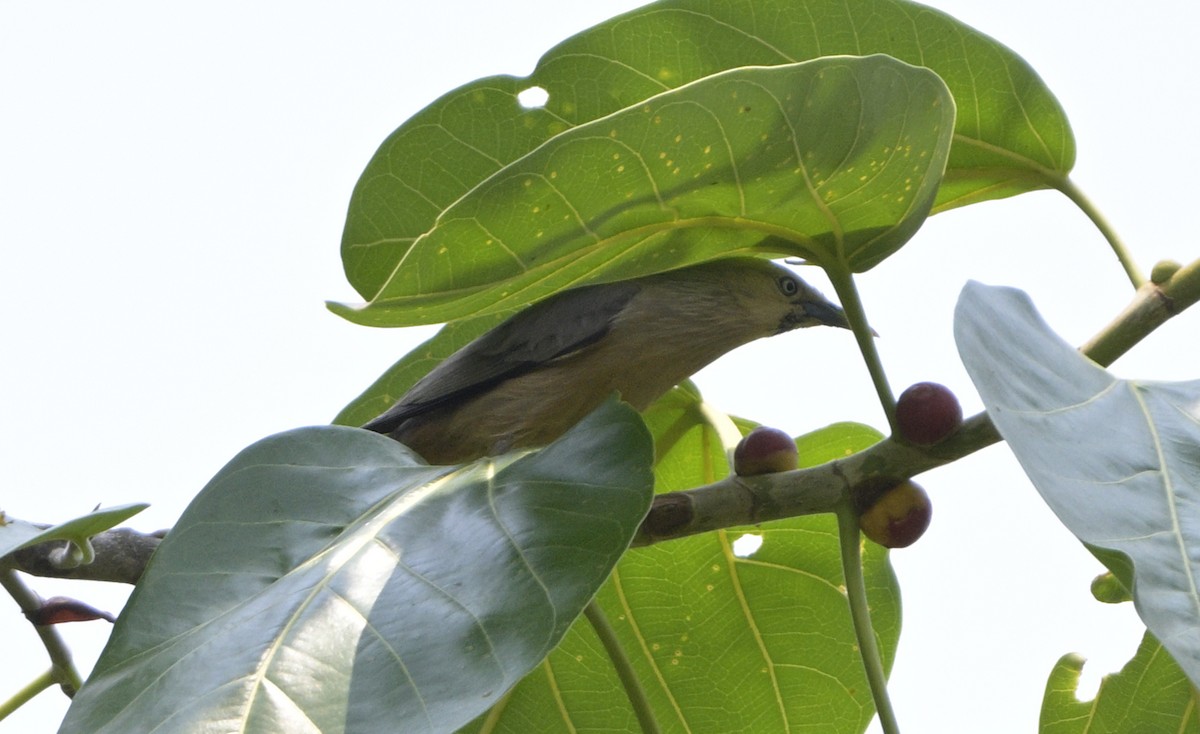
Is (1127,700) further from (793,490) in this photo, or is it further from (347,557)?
(347,557)

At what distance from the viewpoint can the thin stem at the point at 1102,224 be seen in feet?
6.45

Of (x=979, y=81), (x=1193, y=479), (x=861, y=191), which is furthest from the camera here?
(x=979, y=81)

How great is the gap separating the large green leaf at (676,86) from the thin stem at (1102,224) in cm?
3

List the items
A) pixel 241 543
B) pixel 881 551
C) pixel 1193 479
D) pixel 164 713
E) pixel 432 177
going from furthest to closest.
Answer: pixel 881 551, pixel 432 177, pixel 241 543, pixel 1193 479, pixel 164 713

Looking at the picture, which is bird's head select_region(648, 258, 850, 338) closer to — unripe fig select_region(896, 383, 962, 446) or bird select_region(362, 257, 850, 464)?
bird select_region(362, 257, 850, 464)

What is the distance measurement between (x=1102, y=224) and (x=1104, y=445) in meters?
0.80

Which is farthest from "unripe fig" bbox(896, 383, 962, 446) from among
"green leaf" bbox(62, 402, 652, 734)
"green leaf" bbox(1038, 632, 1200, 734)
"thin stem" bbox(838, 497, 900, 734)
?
"green leaf" bbox(1038, 632, 1200, 734)

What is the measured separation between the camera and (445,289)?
1774 millimetres

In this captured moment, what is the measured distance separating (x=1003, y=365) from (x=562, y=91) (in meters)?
1.01

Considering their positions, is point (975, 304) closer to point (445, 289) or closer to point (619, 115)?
point (619, 115)

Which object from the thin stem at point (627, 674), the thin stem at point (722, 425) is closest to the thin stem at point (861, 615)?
the thin stem at point (627, 674)

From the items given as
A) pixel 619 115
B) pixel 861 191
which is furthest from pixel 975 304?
pixel 619 115

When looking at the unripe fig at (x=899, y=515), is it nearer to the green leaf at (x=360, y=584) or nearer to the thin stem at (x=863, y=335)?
the thin stem at (x=863, y=335)

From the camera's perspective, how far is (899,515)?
1.81 metres
